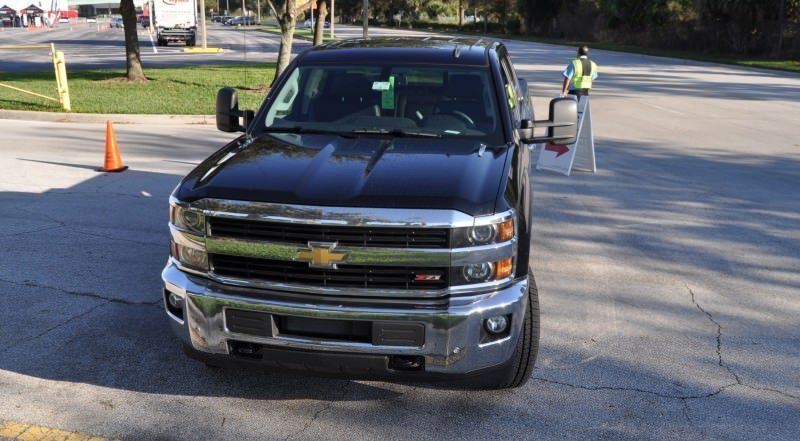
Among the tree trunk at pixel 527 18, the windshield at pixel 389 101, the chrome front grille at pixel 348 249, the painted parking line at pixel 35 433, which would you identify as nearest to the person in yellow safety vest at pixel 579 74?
the windshield at pixel 389 101

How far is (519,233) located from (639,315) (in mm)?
2011

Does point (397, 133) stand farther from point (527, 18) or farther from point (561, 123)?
point (527, 18)

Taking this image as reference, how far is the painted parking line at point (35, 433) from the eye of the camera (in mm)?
3795

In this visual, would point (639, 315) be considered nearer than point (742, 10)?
Yes

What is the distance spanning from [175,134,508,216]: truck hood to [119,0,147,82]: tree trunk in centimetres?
1623

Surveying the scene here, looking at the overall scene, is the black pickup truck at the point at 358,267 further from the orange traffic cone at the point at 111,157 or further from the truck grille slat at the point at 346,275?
the orange traffic cone at the point at 111,157

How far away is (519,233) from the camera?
3.92 metres

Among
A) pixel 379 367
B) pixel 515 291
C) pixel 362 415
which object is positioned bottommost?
pixel 362 415

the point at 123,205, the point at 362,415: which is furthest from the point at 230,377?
the point at 123,205

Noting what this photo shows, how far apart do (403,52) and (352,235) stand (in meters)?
2.29

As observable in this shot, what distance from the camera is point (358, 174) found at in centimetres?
395

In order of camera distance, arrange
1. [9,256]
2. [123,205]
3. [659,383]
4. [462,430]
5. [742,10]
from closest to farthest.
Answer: [462,430] → [659,383] → [9,256] → [123,205] → [742,10]

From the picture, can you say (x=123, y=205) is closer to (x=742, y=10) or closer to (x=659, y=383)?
(x=659, y=383)

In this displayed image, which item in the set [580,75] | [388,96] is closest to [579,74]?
[580,75]
